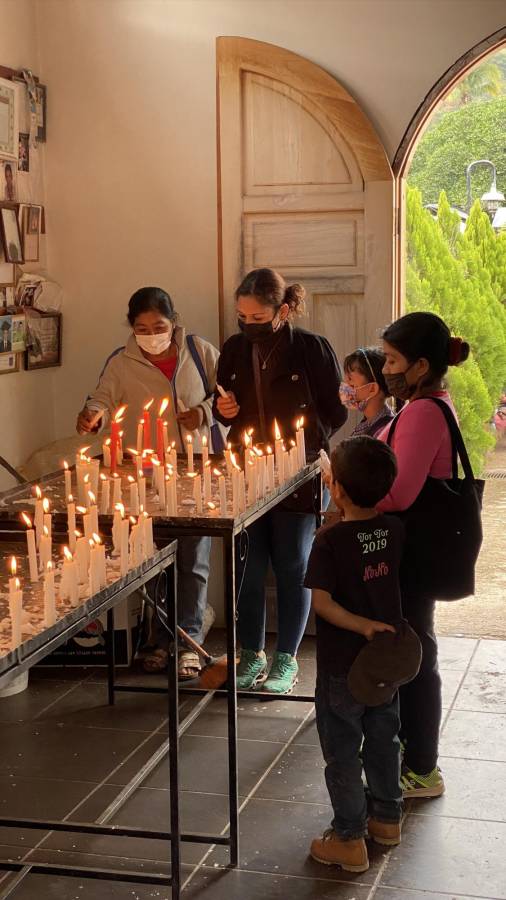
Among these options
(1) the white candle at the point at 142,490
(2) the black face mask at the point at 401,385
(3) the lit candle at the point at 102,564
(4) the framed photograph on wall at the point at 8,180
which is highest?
(4) the framed photograph on wall at the point at 8,180

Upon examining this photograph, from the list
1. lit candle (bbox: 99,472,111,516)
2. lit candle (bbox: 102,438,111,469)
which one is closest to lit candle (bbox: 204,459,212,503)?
lit candle (bbox: 99,472,111,516)

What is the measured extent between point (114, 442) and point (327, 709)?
4.57 feet

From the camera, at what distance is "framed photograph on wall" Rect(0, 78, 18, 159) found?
5.29 meters

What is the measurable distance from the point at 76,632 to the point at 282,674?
243cm

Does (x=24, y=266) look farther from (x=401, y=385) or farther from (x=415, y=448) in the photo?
(x=415, y=448)

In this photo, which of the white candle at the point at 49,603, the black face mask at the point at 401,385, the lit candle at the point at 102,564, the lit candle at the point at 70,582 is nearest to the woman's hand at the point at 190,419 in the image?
the black face mask at the point at 401,385

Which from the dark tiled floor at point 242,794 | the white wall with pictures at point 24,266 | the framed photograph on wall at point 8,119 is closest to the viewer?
the dark tiled floor at point 242,794

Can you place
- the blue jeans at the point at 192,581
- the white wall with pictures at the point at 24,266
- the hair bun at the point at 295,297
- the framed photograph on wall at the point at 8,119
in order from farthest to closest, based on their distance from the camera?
the white wall with pictures at the point at 24,266, the framed photograph on wall at the point at 8,119, the blue jeans at the point at 192,581, the hair bun at the point at 295,297

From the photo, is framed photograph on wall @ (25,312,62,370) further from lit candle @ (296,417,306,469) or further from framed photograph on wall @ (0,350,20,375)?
lit candle @ (296,417,306,469)

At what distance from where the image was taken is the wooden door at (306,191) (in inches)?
215

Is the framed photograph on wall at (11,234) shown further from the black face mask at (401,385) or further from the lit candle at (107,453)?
the black face mask at (401,385)

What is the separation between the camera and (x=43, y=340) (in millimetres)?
5750

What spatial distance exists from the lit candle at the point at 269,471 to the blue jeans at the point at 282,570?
2.48 ft

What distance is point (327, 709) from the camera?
336 centimetres
